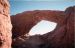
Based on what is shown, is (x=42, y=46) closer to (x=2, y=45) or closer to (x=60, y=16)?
(x=60, y=16)

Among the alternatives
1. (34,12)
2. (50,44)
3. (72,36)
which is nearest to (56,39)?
(50,44)

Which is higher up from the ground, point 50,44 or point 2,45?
point 2,45

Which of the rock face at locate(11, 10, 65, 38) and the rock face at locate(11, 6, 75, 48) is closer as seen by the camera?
the rock face at locate(11, 6, 75, 48)

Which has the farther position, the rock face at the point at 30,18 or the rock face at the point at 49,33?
the rock face at the point at 30,18

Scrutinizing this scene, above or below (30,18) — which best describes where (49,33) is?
below

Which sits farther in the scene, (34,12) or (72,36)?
(34,12)

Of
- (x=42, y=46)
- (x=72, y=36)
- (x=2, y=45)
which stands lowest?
(x=42, y=46)

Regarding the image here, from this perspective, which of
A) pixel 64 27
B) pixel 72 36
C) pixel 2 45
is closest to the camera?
pixel 2 45

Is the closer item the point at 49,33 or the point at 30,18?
the point at 49,33
